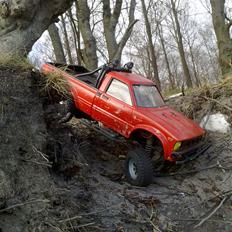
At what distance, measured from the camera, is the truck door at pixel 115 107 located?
21.9 feet

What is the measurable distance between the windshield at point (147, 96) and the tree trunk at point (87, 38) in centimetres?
Result: 449

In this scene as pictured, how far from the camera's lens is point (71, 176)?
5199 mm

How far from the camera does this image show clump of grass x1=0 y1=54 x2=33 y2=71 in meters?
5.04

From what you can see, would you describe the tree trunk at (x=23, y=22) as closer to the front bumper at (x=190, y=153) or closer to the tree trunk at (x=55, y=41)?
the front bumper at (x=190, y=153)

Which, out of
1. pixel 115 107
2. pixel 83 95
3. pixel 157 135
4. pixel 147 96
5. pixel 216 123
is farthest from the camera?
pixel 216 123

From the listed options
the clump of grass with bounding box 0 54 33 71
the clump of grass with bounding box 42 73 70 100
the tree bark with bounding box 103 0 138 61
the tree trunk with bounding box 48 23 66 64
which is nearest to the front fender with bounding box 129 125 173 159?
the clump of grass with bounding box 42 73 70 100

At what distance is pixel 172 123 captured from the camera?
21.3ft

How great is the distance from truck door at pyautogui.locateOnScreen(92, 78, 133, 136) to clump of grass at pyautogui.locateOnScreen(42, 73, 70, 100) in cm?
142

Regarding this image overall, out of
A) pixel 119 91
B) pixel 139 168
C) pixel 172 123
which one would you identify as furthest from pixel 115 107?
pixel 139 168

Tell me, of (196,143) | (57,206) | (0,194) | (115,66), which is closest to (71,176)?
(57,206)

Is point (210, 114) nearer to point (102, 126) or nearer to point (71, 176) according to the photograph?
point (102, 126)

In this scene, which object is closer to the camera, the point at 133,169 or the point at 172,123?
the point at 133,169

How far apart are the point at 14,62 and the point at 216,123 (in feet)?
15.8

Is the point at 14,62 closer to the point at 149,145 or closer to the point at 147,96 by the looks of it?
the point at 149,145
